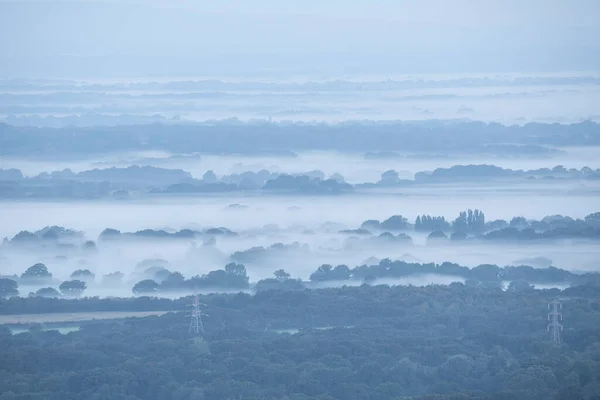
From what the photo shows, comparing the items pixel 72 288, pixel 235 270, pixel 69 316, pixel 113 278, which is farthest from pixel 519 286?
pixel 72 288

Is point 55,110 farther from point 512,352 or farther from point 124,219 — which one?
point 512,352

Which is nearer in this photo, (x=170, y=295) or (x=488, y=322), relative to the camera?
(x=488, y=322)

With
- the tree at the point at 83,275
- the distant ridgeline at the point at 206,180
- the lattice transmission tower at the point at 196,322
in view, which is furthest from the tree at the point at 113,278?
the distant ridgeline at the point at 206,180

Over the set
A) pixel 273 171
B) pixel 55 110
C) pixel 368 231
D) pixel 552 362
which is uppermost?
pixel 55 110

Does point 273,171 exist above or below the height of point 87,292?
above

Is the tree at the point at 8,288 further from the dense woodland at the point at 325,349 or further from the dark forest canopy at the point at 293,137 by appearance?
the dark forest canopy at the point at 293,137

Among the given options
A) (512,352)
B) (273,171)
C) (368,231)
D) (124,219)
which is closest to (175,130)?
(273,171)

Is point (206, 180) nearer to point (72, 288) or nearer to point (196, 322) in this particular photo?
point (72, 288)
